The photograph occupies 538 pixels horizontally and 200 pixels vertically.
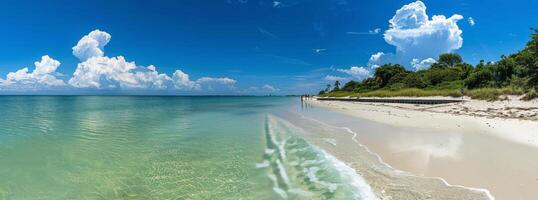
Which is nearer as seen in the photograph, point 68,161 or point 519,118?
point 68,161

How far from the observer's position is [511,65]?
34312 millimetres

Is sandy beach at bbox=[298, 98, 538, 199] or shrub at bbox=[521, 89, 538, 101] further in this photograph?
shrub at bbox=[521, 89, 538, 101]

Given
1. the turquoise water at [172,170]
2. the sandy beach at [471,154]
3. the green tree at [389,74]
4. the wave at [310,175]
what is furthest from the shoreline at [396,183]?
the green tree at [389,74]

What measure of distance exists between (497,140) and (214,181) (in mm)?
9643

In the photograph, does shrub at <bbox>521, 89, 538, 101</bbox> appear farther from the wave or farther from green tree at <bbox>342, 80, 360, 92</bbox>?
green tree at <bbox>342, 80, 360, 92</bbox>

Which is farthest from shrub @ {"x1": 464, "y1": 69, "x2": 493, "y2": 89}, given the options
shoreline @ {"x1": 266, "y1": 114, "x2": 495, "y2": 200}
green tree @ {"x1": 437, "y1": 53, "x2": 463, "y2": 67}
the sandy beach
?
green tree @ {"x1": 437, "y1": 53, "x2": 463, "y2": 67}

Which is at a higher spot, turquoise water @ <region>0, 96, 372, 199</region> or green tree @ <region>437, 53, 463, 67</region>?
green tree @ <region>437, 53, 463, 67</region>

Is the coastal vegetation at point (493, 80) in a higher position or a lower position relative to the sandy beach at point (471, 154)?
higher

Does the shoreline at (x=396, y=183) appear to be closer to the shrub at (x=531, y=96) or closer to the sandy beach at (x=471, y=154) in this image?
the sandy beach at (x=471, y=154)

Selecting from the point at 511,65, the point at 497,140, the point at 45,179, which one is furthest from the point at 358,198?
the point at 511,65

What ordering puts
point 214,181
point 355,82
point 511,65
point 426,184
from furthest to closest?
point 355,82 → point 511,65 → point 214,181 → point 426,184

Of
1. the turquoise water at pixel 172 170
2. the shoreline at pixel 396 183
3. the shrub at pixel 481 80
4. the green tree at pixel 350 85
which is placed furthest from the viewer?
the green tree at pixel 350 85

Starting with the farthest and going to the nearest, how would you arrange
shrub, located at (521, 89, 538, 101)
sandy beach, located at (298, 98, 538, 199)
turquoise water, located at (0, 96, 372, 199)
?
1. shrub, located at (521, 89, 538, 101)
2. turquoise water, located at (0, 96, 372, 199)
3. sandy beach, located at (298, 98, 538, 199)

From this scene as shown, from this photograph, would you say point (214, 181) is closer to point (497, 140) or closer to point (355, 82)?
point (497, 140)
